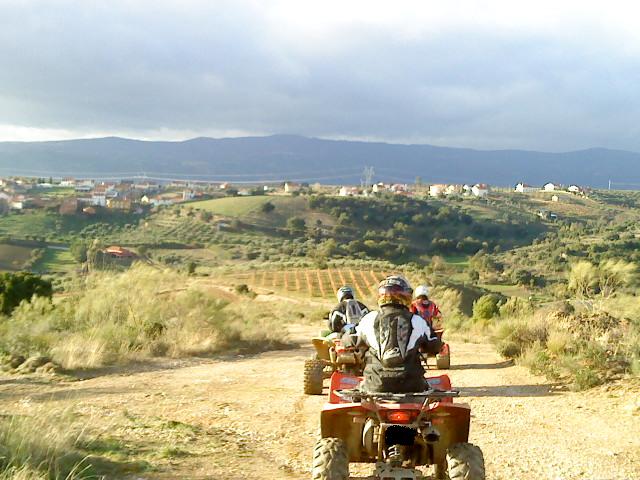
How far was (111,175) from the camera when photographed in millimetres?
193750

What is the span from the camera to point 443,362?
13555 millimetres

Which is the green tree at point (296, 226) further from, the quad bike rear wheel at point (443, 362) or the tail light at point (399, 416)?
the tail light at point (399, 416)

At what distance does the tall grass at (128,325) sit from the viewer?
13.7 metres

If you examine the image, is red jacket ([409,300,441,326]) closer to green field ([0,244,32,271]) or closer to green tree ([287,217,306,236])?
green field ([0,244,32,271])

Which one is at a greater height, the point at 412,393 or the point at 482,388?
the point at 412,393

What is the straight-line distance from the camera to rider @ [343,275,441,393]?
17.1 feet

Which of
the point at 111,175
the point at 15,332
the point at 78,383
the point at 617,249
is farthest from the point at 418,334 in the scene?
the point at 111,175

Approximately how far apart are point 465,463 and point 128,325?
1211cm

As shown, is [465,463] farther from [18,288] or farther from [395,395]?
[18,288]

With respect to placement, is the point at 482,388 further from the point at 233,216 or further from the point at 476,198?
the point at 476,198

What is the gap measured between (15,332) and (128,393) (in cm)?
464

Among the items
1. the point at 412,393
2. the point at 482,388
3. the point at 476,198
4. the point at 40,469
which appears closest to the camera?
the point at 412,393

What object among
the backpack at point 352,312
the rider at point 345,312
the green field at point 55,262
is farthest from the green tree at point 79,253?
the backpack at point 352,312

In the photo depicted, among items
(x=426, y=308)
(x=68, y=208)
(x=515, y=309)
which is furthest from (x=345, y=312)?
(x=68, y=208)
